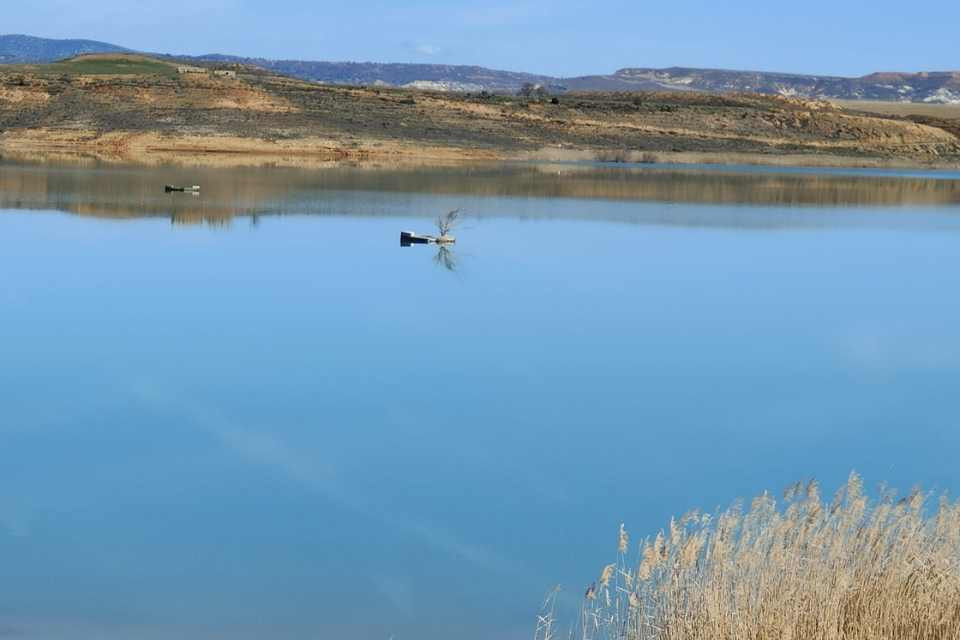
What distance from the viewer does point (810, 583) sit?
4.71 m

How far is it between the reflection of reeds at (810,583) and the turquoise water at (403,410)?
37.7 inches

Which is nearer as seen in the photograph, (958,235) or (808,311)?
(808,311)

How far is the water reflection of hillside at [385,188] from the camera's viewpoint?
22.8 meters

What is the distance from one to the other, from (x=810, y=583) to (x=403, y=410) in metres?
4.57

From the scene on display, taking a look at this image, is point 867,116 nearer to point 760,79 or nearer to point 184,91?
point 184,91

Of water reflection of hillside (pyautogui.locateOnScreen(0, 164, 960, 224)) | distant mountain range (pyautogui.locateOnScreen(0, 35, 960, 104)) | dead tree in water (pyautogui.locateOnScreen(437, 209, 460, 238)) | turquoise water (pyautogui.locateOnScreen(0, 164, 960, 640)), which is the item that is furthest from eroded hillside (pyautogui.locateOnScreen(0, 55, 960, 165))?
distant mountain range (pyautogui.locateOnScreen(0, 35, 960, 104))

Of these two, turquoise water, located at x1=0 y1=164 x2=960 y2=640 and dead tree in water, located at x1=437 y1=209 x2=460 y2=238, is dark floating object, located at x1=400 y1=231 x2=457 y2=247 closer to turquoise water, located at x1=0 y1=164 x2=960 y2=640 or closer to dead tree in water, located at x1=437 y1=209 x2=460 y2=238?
dead tree in water, located at x1=437 y1=209 x2=460 y2=238

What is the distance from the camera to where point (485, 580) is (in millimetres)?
6082

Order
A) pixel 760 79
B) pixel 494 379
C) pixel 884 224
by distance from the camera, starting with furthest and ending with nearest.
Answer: pixel 760 79 < pixel 884 224 < pixel 494 379

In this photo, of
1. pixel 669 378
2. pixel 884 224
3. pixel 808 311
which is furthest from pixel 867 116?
pixel 669 378

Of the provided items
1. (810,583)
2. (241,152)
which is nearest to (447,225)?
(810,583)

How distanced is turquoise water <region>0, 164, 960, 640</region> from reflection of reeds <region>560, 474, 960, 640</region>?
37.7 inches

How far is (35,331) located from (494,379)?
384cm

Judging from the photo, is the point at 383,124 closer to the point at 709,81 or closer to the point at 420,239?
the point at 420,239
